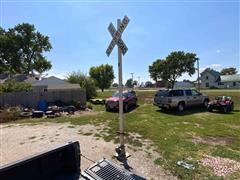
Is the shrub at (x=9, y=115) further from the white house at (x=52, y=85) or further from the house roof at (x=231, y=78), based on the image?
the house roof at (x=231, y=78)

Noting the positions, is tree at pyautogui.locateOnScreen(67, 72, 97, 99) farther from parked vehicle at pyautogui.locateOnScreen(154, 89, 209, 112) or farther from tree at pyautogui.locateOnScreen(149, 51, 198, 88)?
tree at pyautogui.locateOnScreen(149, 51, 198, 88)

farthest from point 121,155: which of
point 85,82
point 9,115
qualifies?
point 85,82

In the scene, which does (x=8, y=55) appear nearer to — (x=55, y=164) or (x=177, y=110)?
(x=177, y=110)

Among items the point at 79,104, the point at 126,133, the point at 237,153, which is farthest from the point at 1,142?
the point at 79,104

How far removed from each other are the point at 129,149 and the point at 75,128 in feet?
14.5

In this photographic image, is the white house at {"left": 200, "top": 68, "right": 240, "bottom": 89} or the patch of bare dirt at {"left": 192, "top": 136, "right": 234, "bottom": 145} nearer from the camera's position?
the patch of bare dirt at {"left": 192, "top": 136, "right": 234, "bottom": 145}

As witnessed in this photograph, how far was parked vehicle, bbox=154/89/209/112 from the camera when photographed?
1623cm

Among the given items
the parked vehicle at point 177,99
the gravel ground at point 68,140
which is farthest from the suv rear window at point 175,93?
the gravel ground at point 68,140

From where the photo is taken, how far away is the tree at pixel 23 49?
46.2m

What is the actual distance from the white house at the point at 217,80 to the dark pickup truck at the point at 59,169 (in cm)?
7138

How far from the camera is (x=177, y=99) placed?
16547mm

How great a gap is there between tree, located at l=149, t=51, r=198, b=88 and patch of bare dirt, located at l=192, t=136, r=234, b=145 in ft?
171

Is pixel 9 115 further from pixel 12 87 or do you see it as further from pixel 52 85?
pixel 52 85

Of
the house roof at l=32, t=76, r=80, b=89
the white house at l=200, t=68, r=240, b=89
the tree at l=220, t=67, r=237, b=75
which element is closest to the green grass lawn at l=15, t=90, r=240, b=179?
the house roof at l=32, t=76, r=80, b=89
